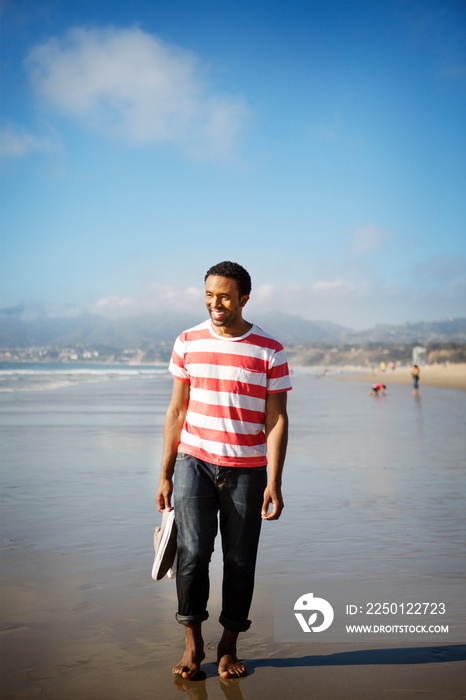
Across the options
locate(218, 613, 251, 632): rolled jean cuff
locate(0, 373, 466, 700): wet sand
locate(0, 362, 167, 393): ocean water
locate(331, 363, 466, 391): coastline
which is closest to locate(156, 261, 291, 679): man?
locate(218, 613, 251, 632): rolled jean cuff

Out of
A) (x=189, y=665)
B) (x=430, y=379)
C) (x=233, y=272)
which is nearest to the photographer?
(x=189, y=665)

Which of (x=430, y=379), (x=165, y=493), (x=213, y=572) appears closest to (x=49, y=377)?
(x=430, y=379)

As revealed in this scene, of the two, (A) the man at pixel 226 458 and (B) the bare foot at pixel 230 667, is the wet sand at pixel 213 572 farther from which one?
(A) the man at pixel 226 458

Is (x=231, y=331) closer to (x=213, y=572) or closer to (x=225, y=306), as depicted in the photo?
(x=225, y=306)

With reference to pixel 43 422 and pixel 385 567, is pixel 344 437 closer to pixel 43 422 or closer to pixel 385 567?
pixel 43 422

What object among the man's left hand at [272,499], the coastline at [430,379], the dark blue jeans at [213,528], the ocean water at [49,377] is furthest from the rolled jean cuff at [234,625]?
the coastline at [430,379]

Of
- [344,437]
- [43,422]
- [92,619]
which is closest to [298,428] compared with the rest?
[344,437]

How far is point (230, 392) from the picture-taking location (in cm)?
336

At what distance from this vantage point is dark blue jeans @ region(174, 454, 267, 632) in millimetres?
3336

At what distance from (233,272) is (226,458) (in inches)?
36.4

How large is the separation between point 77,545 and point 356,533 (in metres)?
2.28

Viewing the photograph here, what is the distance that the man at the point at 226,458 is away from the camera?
334 cm

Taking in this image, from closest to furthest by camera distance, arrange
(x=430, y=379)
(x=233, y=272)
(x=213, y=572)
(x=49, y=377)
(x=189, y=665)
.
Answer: (x=189, y=665) < (x=233, y=272) < (x=213, y=572) < (x=49, y=377) < (x=430, y=379)

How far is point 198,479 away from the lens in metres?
3.34
